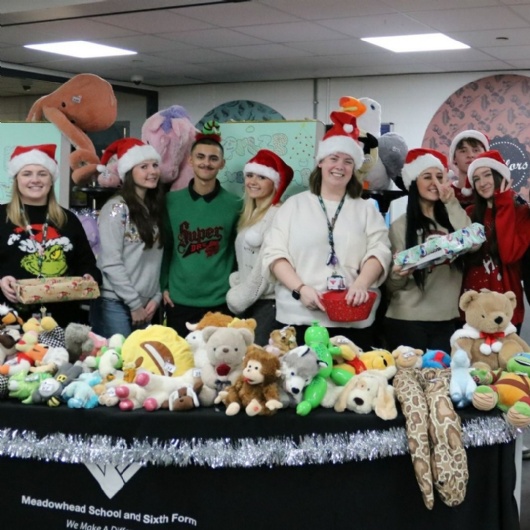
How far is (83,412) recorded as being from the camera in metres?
2.16

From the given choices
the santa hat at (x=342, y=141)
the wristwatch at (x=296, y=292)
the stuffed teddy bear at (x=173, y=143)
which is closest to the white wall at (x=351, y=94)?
the stuffed teddy bear at (x=173, y=143)

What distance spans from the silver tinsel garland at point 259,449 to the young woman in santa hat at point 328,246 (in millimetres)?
906

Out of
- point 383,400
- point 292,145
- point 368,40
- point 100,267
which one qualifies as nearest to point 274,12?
point 368,40

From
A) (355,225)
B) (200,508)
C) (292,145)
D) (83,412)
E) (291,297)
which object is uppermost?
(292,145)

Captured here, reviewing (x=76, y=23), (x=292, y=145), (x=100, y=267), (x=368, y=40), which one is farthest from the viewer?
(x=368, y=40)

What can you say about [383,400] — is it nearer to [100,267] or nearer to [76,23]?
[100,267]

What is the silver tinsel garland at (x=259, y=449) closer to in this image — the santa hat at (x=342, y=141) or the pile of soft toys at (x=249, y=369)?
the pile of soft toys at (x=249, y=369)

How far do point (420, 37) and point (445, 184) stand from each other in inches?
164

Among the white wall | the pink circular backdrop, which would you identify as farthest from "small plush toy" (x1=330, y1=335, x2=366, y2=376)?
the white wall

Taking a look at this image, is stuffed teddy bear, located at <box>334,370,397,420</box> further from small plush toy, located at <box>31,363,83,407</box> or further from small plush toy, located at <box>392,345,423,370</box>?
small plush toy, located at <box>31,363,83,407</box>

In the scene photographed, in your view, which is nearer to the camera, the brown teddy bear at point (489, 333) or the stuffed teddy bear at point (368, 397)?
the stuffed teddy bear at point (368, 397)

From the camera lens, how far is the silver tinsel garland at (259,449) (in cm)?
208

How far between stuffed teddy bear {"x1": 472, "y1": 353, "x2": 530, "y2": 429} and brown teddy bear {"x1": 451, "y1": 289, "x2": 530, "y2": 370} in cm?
13

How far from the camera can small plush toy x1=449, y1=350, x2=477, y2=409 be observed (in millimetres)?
2174
